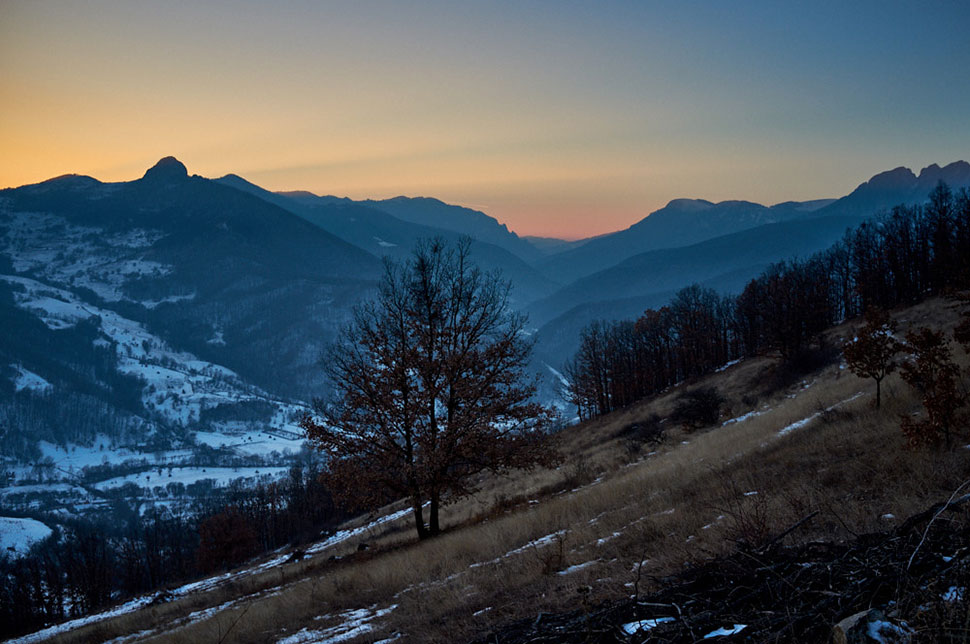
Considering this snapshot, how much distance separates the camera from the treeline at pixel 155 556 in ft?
258

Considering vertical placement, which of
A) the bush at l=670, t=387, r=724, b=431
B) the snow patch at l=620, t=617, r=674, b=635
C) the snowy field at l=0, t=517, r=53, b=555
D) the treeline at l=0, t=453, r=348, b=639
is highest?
the snow patch at l=620, t=617, r=674, b=635

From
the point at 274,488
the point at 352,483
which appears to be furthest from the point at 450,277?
the point at 274,488

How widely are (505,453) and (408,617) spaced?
8.47 meters

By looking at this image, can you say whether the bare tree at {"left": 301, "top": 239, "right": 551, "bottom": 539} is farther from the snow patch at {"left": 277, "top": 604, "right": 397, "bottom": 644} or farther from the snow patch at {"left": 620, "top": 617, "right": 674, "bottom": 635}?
the snow patch at {"left": 620, "top": 617, "right": 674, "bottom": 635}

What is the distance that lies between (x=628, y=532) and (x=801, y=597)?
5491 mm

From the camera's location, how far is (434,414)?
16.7m

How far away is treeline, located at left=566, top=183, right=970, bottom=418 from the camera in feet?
237

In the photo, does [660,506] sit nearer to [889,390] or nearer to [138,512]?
[889,390]

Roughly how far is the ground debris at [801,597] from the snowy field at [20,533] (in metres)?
185

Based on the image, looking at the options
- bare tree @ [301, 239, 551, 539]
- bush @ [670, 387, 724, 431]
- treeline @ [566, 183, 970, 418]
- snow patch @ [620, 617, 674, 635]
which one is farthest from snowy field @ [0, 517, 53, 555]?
snow patch @ [620, 617, 674, 635]

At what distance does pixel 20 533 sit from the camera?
152750 mm

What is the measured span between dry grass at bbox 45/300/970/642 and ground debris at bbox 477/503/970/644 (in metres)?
0.36

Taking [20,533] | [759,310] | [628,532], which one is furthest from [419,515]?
[20,533]

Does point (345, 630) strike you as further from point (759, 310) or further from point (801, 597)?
point (759, 310)
